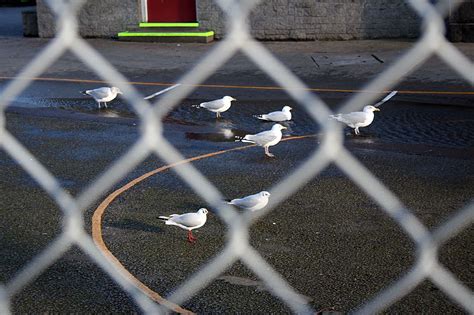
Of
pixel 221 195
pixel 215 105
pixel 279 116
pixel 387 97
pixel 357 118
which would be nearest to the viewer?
pixel 221 195

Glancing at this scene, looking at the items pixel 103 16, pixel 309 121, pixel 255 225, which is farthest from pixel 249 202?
pixel 103 16

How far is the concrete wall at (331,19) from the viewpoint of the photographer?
55.0 feet

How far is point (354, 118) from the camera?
28.8ft

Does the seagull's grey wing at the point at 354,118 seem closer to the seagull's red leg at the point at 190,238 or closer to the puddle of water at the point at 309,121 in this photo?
the puddle of water at the point at 309,121

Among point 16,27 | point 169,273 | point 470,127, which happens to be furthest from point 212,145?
point 16,27

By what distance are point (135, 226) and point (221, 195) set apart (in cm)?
101

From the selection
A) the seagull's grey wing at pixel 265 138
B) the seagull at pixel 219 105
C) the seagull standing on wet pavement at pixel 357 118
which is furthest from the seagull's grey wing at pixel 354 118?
the seagull at pixel 219 105

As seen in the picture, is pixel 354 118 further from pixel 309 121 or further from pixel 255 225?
pixel 255 225

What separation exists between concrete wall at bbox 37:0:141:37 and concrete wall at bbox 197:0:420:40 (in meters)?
1.76

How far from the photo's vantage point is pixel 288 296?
15.5 ft

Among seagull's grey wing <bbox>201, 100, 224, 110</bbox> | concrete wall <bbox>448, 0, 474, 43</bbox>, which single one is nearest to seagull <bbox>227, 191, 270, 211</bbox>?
seagull's grey wing <bbox>201, 100, 224, 110</bbox>

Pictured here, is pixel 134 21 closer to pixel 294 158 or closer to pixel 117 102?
pixel 117 102

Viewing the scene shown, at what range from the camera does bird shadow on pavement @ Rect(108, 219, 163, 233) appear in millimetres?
5988

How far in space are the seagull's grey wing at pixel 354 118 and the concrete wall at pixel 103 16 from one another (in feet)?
32.6
